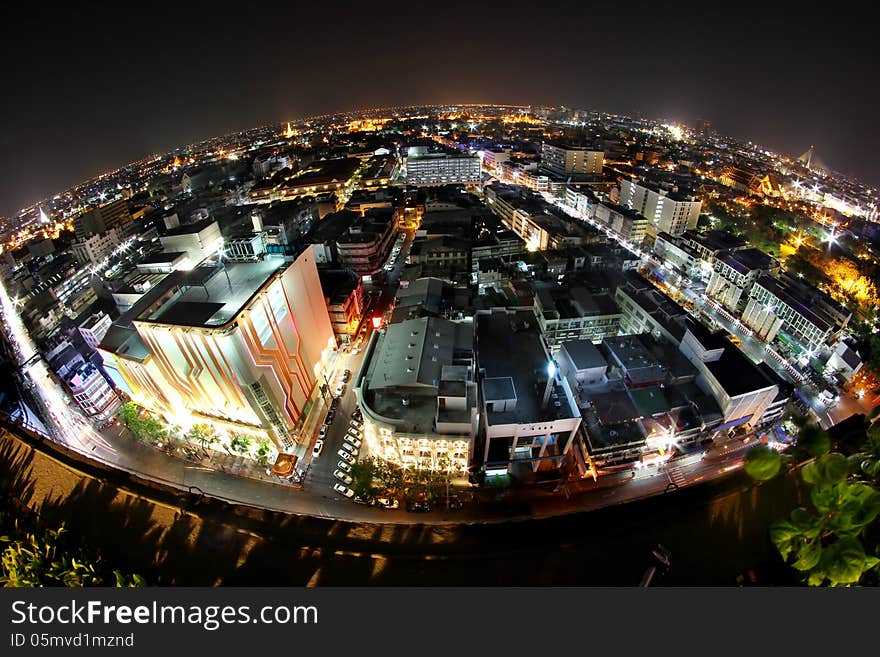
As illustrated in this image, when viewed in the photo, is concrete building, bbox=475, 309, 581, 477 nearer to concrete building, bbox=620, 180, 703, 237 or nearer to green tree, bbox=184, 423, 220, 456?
green tree, bbox=184, 423, 220, 456

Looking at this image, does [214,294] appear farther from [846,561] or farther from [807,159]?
[807,159]

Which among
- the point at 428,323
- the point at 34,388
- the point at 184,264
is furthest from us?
the point at 184,264

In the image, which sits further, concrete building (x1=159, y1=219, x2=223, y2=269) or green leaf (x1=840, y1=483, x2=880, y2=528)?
concrete building (x1=159, y1=219, x2=223, y2=269)

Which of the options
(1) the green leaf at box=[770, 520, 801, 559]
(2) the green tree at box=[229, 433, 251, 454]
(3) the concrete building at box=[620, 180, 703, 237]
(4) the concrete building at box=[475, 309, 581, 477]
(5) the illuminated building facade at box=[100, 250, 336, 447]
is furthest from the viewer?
(3) the concrete building at box=[620, 180, 703, 237]

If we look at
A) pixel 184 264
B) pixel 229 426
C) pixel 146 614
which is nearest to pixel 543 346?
pixel 229 426

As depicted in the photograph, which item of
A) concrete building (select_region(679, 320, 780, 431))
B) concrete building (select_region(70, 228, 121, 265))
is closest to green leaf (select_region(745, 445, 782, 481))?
concrete building (select_region(679, 320, 780, 431))

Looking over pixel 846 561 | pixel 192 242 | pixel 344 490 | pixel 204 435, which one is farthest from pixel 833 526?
pixel 192 242

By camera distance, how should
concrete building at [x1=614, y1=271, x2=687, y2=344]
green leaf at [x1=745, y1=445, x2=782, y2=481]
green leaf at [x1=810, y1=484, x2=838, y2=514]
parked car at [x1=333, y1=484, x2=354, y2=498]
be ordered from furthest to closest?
1. concrete building at [x1=614, y1=271, x2=687, y2=344]
2. parked car at [x1=333, y1=484, x2=354, y2=498]
3. green leaf at [x1=745, y1=445, x2=782, y2=481]
4. green leaf at [x1=810, y1=484, x2=838, y2=514]

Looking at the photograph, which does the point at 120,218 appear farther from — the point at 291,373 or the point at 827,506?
the point at 827,506
